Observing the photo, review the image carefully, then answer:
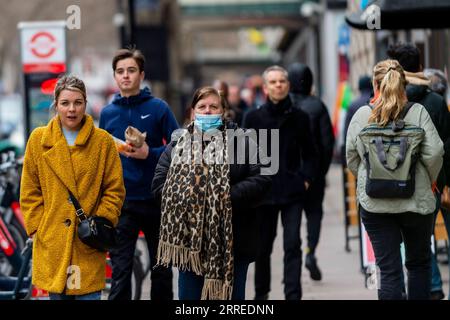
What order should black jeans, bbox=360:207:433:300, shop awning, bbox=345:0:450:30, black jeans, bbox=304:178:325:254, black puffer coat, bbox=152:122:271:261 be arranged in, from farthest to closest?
black jeans, bbox=304:178:325:254 < shop awning, bbox=345:0:450:30 < black jeans, bbox=360:207:433:300 < black puffer coat, bbox=152:122:271:261

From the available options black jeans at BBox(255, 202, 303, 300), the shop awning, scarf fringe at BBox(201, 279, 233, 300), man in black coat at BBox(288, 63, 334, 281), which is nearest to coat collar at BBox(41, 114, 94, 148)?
scarf fringe at BBox(201, 279, 233, 300)

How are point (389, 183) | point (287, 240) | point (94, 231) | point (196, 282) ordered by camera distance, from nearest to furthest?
point (94, 231) < point (196, 282) < point (389, 183) < point (287, 240)

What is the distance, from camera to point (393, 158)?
7.51m

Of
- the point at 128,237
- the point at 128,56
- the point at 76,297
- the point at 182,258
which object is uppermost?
the point at 128,56

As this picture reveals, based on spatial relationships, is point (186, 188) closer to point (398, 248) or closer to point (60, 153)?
point (60, 153)

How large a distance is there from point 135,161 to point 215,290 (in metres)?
1.72

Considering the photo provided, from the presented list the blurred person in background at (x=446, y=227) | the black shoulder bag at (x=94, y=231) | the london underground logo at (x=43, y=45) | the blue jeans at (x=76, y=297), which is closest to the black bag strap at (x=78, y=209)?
the black shoulder bag at (x=94, y=231)

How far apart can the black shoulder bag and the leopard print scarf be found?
0.31 m

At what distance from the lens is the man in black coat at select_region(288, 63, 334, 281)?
11.2 m

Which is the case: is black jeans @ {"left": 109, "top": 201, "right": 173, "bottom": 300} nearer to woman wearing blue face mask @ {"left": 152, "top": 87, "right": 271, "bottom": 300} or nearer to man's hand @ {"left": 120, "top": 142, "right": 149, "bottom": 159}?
→ man's hand @ {"left": 120, "top": 142, "right": 149, "bottom": 159}

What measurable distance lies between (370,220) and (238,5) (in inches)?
2247

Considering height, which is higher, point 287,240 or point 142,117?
point 142,117

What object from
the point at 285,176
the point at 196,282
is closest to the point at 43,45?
the point at 285,176

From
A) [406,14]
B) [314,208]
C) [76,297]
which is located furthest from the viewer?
[314,208]
